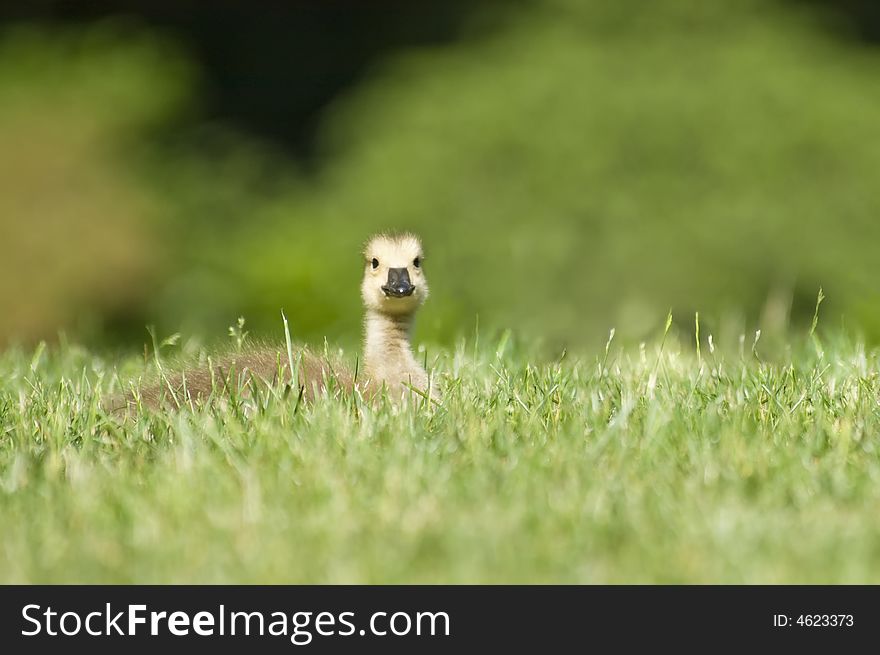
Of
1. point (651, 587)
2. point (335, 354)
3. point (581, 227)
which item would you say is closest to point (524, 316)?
point (581, 227)

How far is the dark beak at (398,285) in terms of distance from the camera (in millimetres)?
5809

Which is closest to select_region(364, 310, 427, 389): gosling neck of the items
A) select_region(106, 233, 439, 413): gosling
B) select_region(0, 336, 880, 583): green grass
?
select_region(106, 233, 439, 413): gosling

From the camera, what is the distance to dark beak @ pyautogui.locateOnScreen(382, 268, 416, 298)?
19.1 ft

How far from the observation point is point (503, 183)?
13.6 meters

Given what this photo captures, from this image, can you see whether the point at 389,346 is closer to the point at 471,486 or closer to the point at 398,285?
the point at 398,285

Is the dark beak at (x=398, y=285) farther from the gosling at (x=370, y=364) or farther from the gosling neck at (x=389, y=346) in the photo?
the gosling neck at (x=389, y=346)

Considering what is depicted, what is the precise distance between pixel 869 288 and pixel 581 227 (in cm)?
253

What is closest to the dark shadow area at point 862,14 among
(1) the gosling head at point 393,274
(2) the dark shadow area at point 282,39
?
(2) the dark shadow area at point 282,39

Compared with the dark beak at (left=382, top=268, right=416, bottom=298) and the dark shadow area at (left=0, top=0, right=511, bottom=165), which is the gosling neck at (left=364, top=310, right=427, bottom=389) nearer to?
the dark beak at (left=382, top=268, right=416, bottom=298)

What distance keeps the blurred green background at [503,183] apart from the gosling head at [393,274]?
12.8 ft

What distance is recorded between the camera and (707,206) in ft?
42.5

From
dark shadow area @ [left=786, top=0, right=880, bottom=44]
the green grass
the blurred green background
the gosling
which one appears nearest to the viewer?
the green grass

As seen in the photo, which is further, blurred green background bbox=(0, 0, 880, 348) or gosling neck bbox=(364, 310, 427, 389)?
blurred green background bbox=(0, 0, 880, 348)

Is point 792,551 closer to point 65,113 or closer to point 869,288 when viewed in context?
point 869,288
